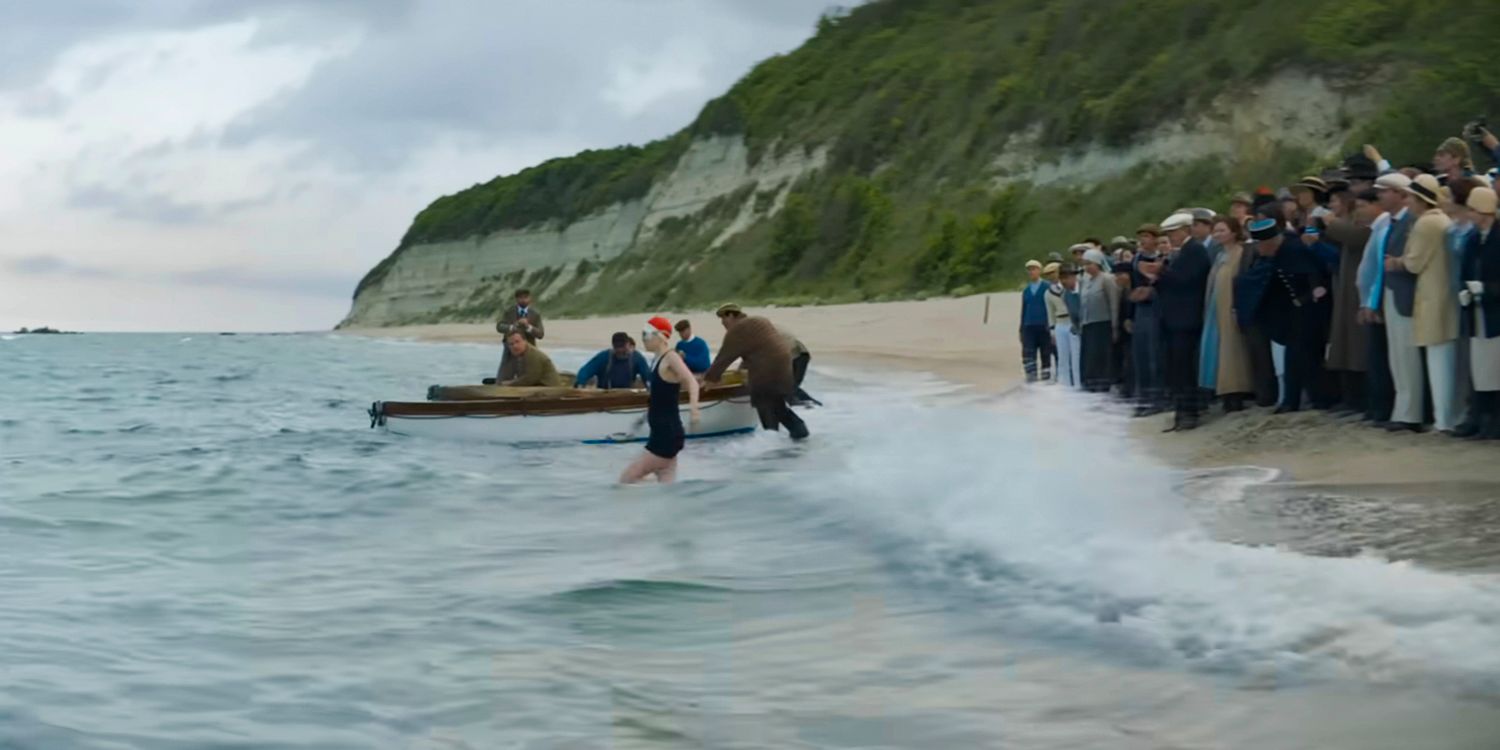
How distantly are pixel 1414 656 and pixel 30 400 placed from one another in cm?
3509

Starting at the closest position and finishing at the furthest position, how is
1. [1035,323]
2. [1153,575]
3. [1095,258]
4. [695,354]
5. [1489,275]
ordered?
[1153,575], [1489,275], [1095,258], [695,354], [1035,323]

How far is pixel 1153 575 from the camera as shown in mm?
8438

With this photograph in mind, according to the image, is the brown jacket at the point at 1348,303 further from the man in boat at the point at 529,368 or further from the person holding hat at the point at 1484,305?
the man in boat at the point at 529,368

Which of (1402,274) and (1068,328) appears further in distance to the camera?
(1068,328)

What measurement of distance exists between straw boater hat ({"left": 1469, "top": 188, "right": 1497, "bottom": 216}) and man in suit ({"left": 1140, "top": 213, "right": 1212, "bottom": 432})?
12.1ft

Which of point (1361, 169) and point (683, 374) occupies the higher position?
point (1361, 169)

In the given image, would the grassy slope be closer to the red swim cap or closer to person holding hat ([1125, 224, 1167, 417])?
person holding hat ([1125, 224, 1167, 417])

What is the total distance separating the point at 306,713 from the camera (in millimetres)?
6938

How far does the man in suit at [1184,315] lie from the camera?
14.5 m

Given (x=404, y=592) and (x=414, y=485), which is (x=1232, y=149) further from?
(x=404, y=592)

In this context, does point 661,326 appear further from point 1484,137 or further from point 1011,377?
point 1011,377

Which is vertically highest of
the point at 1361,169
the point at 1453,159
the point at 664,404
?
the point at 1361,169

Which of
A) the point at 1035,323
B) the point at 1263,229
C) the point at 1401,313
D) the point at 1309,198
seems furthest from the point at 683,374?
the point at 1035,323

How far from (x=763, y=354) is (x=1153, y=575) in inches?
367
